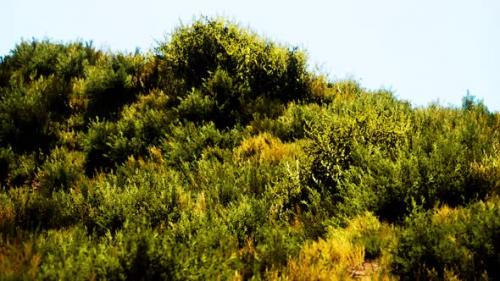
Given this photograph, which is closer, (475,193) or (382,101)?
(475,193)

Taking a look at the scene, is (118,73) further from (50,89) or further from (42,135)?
(42,135)

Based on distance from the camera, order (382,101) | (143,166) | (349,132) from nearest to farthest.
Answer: (349,132) → (143,166) → (382,101)

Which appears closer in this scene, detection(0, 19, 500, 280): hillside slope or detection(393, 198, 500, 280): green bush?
detection(393, 198, 500, 280): green bush

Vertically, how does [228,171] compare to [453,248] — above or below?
above

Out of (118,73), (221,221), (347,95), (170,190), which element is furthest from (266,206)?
(118,73)

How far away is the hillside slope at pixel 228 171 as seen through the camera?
4316 mm

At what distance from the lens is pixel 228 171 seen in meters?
7.04

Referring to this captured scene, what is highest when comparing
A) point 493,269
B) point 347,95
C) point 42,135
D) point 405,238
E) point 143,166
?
point 347,95

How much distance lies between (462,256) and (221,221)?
257 cm

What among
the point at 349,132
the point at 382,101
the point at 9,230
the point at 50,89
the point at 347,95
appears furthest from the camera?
the point at 50,89

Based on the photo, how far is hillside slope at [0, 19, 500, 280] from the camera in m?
4.32

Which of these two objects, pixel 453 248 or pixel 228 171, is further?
pixel 228 171

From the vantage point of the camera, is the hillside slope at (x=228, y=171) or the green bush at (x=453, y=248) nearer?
the green bush at (x=453, y=248)

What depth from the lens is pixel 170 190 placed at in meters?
6.16
